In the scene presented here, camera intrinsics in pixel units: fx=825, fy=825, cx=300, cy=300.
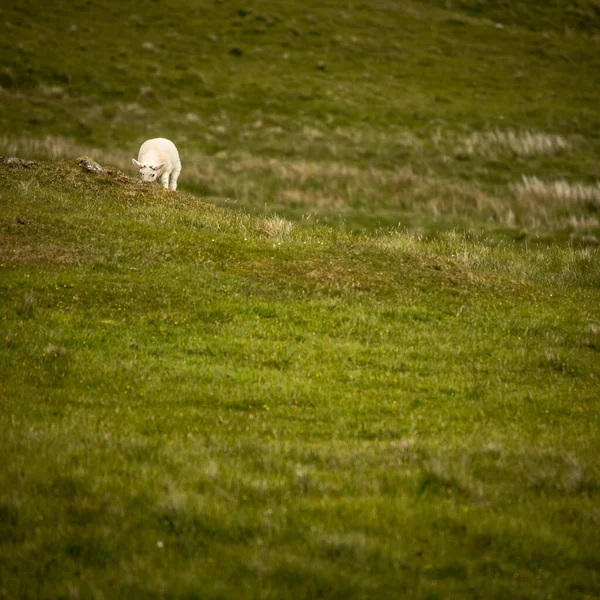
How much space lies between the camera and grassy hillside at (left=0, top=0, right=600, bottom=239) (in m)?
29.1

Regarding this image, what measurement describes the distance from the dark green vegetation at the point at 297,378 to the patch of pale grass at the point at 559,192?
0.11 metres

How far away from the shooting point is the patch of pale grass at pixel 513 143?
113ft

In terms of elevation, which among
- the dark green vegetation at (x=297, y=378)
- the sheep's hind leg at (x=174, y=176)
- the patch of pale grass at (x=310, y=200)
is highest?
the dark green vegetation at (x=297, y=378)

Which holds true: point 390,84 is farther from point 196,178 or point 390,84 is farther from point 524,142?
point 196,178

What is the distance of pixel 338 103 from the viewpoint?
39.6 m

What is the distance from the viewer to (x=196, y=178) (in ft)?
97.3

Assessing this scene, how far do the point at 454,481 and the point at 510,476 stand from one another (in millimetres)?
609

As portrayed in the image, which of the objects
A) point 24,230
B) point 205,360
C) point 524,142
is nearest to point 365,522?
point 205,360

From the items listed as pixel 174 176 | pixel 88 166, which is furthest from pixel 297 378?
pixel 174 176

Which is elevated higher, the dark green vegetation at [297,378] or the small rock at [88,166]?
the dark green vegetation at [297,378]

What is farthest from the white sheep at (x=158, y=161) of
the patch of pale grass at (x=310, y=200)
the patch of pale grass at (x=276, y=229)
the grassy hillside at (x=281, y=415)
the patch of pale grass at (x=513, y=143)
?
the patch of pale grass at (x=513, y=143)

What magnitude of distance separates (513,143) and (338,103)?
354 inches

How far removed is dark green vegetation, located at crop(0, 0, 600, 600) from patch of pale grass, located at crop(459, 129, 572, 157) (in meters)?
1.23

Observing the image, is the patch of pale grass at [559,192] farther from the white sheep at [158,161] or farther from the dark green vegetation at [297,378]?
the white sheep at [158,161]
